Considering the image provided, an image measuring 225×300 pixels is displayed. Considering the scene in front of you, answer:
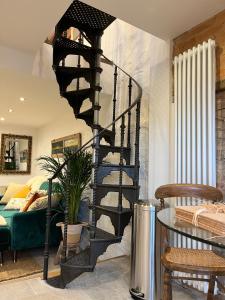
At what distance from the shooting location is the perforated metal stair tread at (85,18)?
284 centimetres

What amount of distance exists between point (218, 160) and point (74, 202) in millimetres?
1769

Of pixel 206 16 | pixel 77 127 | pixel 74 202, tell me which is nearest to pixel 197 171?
pixel 206 16

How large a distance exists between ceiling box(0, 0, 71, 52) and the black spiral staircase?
0.87 feet

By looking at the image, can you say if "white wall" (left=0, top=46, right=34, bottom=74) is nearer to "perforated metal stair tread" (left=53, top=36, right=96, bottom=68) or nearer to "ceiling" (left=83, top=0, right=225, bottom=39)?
"perforated metal stair tread" (left=53, top=36, right=96, bottom=68)

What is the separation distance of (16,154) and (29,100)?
8.63ft

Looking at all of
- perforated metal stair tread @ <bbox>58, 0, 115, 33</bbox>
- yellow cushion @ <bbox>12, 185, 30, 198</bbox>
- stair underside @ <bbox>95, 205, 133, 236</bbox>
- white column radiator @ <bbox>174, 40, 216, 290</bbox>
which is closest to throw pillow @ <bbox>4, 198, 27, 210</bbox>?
yellow cushion @ <bbox>12, 185, 30, 198</bbox>

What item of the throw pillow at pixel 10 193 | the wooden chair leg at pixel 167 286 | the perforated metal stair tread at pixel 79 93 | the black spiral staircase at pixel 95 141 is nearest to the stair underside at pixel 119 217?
the black spiral staircase at pixel 95 141

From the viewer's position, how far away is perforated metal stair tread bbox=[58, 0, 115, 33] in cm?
284

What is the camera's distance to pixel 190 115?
2238 millimetres

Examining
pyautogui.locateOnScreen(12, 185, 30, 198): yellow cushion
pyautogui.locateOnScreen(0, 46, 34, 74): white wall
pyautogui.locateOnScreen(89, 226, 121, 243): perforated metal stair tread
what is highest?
pyautogui.locateOnScreen(0, 46, 34, 74): white wall

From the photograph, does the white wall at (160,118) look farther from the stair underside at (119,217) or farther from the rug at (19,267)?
the rug at (19,267)

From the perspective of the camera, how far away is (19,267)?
299 cm

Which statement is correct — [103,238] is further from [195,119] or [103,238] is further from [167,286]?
[195,119]

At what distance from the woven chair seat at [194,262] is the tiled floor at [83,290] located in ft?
2.23
